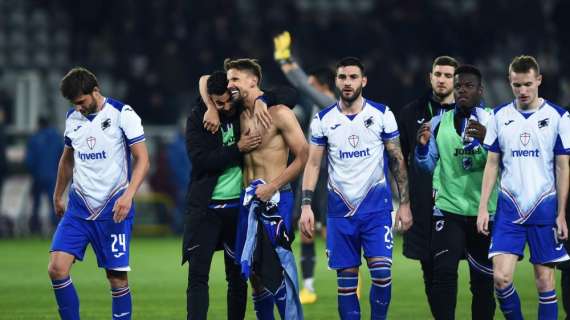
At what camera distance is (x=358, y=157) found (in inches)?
378

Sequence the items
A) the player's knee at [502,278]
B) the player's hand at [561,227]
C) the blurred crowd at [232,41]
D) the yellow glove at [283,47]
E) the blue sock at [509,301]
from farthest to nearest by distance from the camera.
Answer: the blurred crowd at [232,41]
the yellow glove at [283,47]
the blue sock at [509,301]
the player's knee at [502,278]
the player's hand at [561,227]

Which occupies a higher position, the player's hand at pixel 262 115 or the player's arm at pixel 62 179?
the player's hand at pixel 262 115

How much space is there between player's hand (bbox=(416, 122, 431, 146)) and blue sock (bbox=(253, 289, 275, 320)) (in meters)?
1.68

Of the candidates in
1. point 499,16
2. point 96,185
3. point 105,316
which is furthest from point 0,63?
point 96,185

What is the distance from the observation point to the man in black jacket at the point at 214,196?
9.39 m

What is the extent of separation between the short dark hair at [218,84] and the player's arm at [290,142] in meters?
0.44

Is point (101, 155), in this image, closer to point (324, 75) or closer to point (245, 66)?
point (245, 66)

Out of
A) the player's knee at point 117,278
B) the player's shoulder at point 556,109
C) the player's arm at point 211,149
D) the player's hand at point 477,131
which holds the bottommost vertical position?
the player's knee at point 117,278

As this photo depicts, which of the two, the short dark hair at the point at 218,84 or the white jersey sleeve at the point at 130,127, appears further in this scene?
the white jersey sleeve at the point at 130,127

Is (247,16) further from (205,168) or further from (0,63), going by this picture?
(205,168)

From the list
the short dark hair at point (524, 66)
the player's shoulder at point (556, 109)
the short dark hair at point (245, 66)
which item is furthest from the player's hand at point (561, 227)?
the short dark hair at point (245, 66)

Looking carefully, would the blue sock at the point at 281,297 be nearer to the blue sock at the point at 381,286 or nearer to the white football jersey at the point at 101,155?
the blue sock at the point at 381,286

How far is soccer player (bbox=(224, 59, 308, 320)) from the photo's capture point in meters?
9.31

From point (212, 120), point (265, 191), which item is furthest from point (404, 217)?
point (212, 120)
